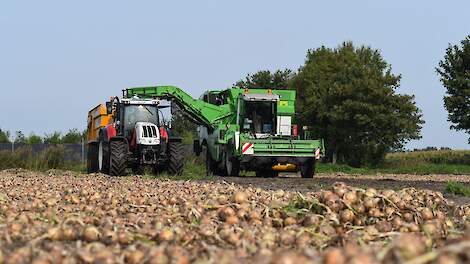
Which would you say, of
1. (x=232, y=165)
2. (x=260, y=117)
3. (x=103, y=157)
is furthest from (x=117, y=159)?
(x=260, y=117)

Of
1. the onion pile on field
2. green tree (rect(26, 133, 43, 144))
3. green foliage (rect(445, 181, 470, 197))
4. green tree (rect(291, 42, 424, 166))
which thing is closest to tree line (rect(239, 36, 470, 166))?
green tree (rect(291, 42, 424, 166))

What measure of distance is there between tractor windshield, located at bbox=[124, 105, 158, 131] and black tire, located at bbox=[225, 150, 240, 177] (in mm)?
2621

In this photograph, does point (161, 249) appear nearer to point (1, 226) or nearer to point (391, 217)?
point (1, 226)

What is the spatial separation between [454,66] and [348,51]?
13.4 metres

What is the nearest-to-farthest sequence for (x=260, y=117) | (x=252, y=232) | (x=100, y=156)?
(x=252, y=232) < (x=100, y=156) < (x=260, y=117)

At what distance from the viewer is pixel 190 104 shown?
82.0 ft

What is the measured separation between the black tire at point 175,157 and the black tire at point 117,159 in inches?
53.2

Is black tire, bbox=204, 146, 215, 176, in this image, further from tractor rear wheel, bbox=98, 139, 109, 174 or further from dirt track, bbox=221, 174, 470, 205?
dirt track, bbox=221, 174, 470, 205

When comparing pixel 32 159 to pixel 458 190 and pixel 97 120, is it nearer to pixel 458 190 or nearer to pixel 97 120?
pixel 97 120

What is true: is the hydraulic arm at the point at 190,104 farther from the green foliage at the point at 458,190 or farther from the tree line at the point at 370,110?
A: the tree line at the point at 370,110

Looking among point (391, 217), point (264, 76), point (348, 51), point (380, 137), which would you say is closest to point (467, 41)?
point (380, 137)

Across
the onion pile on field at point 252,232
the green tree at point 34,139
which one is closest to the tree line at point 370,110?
the green tree at point 34,139

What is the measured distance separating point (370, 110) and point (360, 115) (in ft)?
3.44

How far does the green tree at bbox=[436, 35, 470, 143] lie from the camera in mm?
43656
